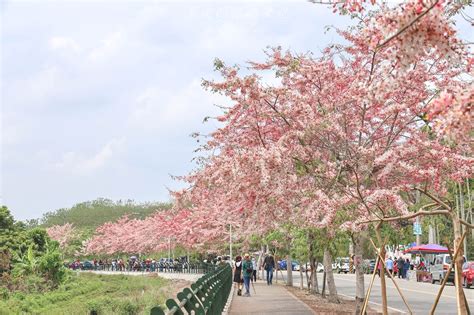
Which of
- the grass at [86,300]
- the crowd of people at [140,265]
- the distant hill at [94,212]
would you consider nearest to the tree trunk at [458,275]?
the grass at [86,300]

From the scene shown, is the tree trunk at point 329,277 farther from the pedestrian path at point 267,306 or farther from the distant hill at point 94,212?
the distant hill at point 94,212

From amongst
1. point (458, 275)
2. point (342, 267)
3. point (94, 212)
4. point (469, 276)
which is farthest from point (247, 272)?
point (94, 212)

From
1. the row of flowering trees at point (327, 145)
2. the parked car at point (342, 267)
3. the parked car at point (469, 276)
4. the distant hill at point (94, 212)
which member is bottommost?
the parked car at point (469, 276)

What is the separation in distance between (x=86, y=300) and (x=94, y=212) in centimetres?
10678

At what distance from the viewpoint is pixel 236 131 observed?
16.6m

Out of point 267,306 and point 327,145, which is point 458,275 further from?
point 267,306

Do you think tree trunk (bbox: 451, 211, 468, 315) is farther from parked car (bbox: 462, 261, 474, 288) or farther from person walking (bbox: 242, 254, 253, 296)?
parked car (bbox: 462, 261, 474, 288)

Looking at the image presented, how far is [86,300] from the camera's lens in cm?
3166

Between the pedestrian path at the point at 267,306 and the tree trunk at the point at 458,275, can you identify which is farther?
the pedestrian path at the point at 267,306

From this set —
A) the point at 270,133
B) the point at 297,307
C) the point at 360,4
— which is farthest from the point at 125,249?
the point at 360,4

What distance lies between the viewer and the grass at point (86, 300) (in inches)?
951

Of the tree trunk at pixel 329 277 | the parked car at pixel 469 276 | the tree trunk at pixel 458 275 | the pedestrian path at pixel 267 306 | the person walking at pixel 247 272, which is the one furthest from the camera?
the parked car at pixel 469 276

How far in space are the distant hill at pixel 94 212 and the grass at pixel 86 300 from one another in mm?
82807

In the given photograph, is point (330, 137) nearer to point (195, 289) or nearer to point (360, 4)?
point (195, 289)
